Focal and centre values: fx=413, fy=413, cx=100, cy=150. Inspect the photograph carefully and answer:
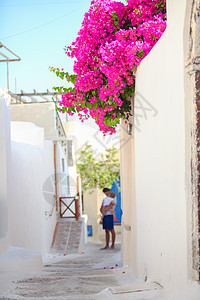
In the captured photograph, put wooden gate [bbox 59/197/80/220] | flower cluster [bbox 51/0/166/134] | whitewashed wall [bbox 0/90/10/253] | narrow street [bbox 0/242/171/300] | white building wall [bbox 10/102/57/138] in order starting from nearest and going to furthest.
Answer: narrow street [bbox 0/242/171/300] → flower cluster [bbox 51/0/166/134] → whitewashed wall [bbox 0/90/10/253] → wooden gate [bbox 59/197/80/220] → white building wall [bbox 10/102/57/138]

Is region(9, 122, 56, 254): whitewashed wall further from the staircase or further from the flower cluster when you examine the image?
the flower cluster

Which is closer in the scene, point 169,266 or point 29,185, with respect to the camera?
point 169,266

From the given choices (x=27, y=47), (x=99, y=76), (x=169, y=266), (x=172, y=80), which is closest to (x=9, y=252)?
(x=99, y=76)

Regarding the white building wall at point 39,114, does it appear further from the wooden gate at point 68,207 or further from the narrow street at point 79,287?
the narrow street at point 79,287

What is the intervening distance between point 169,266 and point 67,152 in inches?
634

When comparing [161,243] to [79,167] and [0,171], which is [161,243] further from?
[79,167]

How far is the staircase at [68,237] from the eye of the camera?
36.5 feet

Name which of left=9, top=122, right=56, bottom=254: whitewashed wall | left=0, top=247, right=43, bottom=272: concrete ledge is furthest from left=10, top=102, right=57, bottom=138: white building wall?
left=0, top=247, right=43, bottom=272: concrete ledge

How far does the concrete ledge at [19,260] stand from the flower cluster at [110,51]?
2.27 metres

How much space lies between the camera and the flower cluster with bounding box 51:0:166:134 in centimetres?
464

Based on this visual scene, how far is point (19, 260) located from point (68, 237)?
20.5ft

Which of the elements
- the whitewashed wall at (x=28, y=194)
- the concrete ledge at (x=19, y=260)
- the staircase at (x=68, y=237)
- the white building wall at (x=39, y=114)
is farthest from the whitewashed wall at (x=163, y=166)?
the white building wall at (x=39, y=114)

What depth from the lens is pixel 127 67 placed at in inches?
185

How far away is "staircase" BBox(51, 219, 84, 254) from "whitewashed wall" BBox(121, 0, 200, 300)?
6.08 meters
